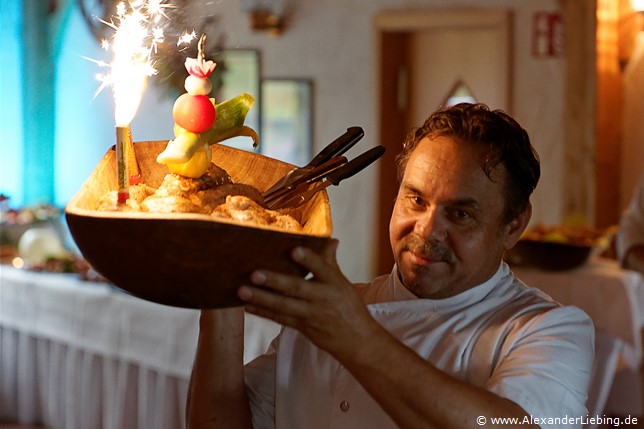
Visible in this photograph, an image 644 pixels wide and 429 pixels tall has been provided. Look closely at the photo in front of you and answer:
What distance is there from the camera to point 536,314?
1.34 meters

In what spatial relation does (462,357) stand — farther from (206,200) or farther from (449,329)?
(206,200)

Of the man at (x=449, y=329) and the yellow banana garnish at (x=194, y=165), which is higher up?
the yellow banana garnish at (x=194, y=165)

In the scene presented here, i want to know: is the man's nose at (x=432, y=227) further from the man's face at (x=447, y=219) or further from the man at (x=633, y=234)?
the man at (x=633, y=234)

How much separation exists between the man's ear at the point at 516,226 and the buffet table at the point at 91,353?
1.69 m

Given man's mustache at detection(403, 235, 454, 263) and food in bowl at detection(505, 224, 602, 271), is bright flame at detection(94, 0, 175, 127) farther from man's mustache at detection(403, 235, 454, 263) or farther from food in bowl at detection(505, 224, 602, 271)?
food in bowl at detection(505, 224, 602, 271)

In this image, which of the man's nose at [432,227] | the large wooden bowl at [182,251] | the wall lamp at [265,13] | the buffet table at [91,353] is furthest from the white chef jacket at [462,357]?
the wall lamp at [265,13]

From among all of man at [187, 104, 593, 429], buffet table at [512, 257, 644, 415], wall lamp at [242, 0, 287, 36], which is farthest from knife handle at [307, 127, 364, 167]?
wall lamp at [242, 0, 287, 36]

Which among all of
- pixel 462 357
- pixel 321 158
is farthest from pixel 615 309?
pixel 321 158

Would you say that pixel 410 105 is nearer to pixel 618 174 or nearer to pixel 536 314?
pixel 618 174

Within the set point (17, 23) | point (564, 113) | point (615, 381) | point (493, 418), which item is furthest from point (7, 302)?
point (493, 418)

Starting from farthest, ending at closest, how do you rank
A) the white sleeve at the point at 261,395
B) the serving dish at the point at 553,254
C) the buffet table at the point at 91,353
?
the serving dish at the point at 553,254 → the buffet table at the point at 91,353 → the white sleeve at the point at 261,395

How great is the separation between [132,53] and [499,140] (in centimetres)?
57

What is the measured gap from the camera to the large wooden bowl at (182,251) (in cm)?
99

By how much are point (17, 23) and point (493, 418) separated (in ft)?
17.7
